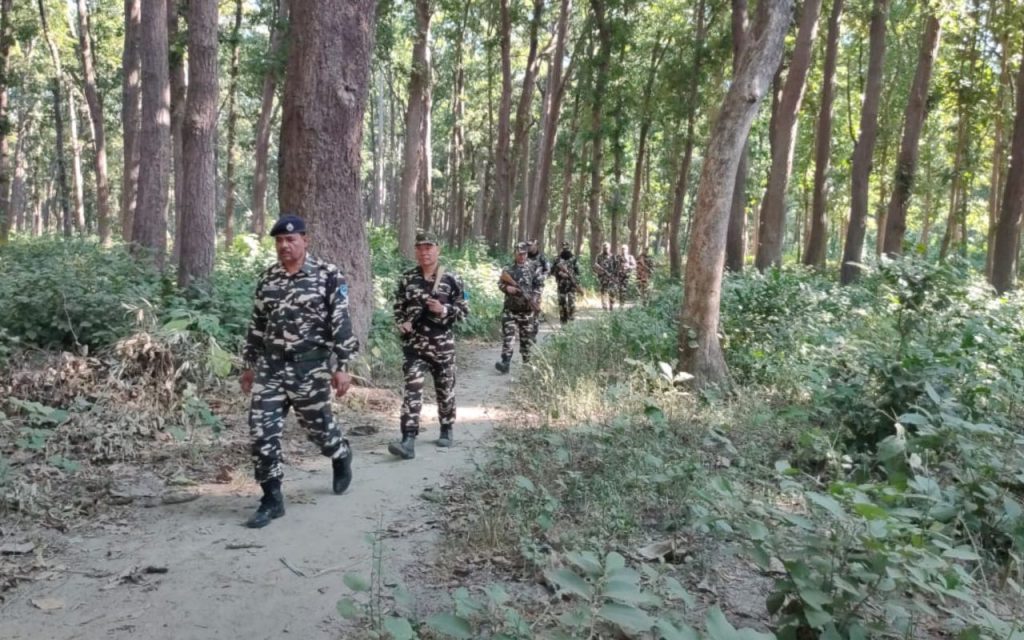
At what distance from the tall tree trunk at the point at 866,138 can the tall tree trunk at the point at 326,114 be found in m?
11.9

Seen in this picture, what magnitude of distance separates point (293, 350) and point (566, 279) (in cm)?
1003

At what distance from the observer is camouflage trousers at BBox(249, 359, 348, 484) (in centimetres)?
471

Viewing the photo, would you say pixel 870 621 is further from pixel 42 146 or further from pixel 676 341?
pixel 42 146

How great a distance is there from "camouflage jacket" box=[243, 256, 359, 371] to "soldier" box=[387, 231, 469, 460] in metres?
1.53

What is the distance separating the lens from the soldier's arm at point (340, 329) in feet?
16.3

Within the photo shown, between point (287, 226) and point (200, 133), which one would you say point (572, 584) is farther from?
point (200, 133)

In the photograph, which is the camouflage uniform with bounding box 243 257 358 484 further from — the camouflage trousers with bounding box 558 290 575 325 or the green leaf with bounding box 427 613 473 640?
the camouflage trousers with bounding box 558 290 575 325

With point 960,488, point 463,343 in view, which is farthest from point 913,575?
point 463,343

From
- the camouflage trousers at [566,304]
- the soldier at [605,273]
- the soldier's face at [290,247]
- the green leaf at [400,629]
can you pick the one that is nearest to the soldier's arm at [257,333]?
the soldier's face at [290,247]

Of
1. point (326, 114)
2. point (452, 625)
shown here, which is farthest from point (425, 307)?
point (452, 625)

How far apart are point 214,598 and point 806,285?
1070 cm

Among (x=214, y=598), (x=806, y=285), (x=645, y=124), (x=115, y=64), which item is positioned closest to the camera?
(x=214, y=598)

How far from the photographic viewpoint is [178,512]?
4934mm

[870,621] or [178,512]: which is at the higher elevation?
[870,621]
